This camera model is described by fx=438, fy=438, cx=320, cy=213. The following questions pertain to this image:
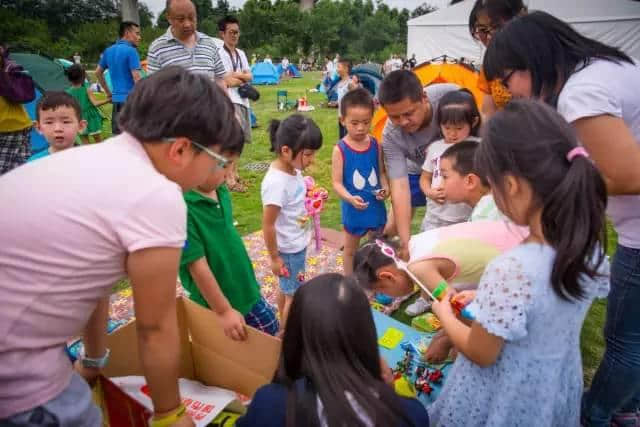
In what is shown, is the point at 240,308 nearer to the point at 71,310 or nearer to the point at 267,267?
the point at 71,310

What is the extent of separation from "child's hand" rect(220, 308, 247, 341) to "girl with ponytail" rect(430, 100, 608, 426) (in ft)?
2.42

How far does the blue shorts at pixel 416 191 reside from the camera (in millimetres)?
2814

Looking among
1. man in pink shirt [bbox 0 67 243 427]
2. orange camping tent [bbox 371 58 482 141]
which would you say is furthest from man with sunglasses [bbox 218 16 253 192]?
man in pink shirt [bbox 0 67 243 427]

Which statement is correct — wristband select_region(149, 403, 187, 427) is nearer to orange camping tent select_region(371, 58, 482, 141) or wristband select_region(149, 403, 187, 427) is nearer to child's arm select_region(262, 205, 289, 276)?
child's arm select_region(262, 205, 289, 276)

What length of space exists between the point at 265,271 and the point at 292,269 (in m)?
0.91

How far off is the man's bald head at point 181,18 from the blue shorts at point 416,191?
250 centimetres

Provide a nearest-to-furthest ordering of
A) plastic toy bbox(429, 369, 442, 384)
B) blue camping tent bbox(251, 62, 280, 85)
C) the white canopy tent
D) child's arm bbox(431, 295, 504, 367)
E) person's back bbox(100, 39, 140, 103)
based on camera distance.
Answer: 1. child's arm bbox(431, 295, 504, 367)
2. plastic toy bbox(429, 369, 442, 384)
3. person's back bbox(100, 39, 140, 103)
4. the white canopy tent
5. blue camping tent bbox(251, 62, 280, 85)

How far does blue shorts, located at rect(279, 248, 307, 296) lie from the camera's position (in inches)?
98.1

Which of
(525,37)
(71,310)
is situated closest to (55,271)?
(71,310)

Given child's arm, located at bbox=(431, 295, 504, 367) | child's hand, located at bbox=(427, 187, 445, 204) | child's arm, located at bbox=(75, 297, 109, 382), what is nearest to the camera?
child's arm, located at bbox=(431, 295, 504, 367)

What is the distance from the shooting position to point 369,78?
7.82m

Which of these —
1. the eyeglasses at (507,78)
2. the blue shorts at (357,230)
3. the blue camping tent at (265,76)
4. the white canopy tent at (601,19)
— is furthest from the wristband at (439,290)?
the blue camping tent at (265,76)

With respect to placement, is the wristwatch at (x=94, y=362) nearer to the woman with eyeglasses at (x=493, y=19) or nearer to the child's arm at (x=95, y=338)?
the child's arm at (x=95, y=338)

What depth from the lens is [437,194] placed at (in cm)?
242
